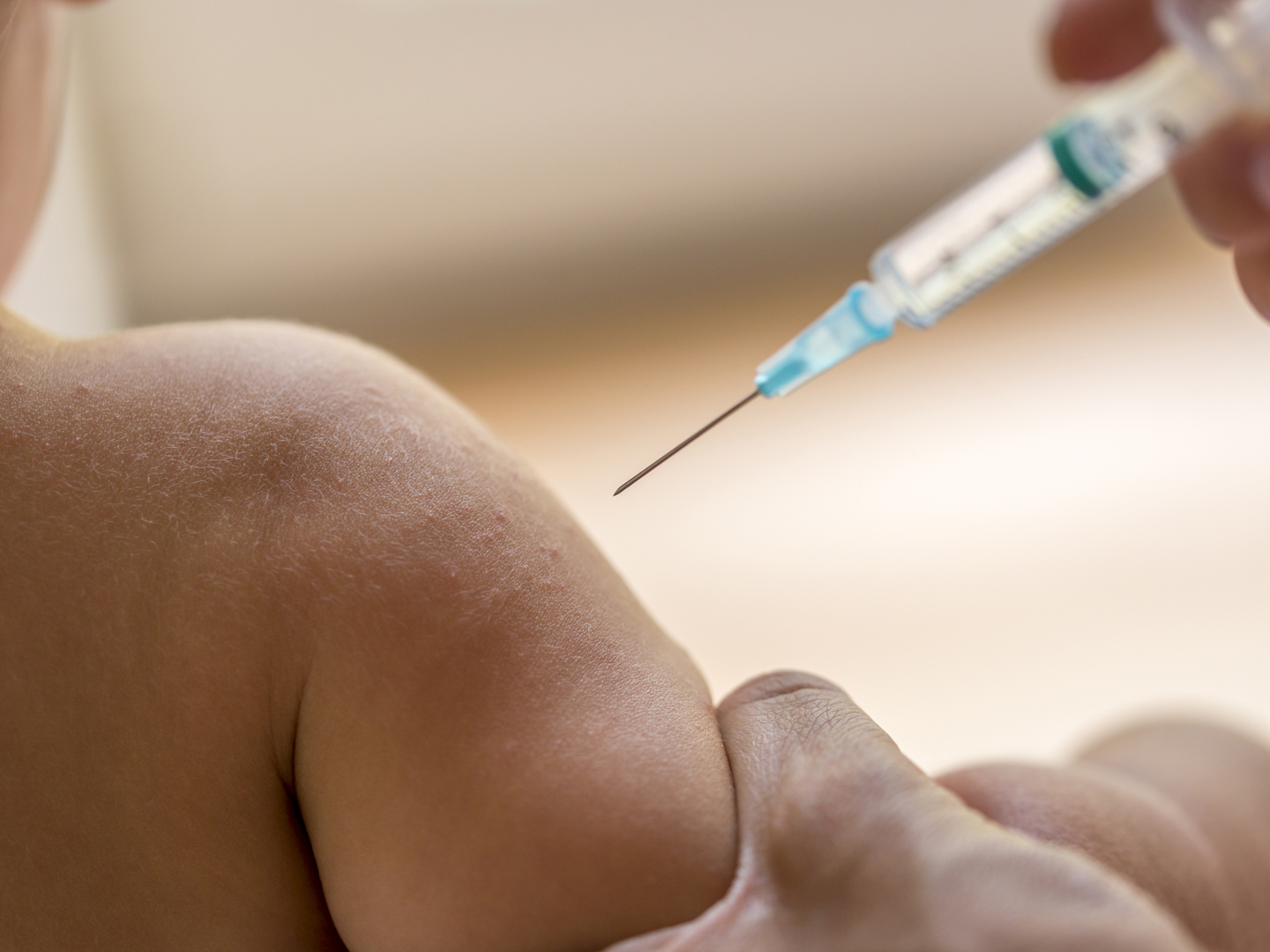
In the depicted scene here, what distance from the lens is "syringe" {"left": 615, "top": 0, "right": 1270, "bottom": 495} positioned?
69 cm

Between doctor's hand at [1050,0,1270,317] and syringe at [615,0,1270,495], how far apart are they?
0.01m

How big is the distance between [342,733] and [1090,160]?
594mm

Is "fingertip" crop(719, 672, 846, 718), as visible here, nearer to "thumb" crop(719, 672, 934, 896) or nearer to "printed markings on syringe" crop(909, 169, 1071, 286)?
"thumb" crop(719, 672, 934, 896)

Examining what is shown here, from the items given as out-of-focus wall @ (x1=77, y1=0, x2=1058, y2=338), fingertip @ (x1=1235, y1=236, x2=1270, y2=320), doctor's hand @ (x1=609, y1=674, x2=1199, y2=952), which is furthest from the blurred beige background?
doctor's hand @ (x1=609, y1=674, x2=1199, y2=952)

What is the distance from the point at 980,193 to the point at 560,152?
202 centimetres

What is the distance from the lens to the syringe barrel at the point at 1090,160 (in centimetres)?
69

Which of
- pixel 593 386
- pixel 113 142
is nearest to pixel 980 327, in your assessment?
pixel 593 386

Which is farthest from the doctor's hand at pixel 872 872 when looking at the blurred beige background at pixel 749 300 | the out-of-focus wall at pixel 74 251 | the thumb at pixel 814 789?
the out-of-focus wall at pixel 74 251

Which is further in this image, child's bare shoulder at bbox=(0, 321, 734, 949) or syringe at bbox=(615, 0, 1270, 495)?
syringe at bbox=(615, 0, 1270, 495)

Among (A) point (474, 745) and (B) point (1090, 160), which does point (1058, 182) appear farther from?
(A) point (474, 745)

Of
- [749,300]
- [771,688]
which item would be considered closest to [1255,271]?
[771,688]

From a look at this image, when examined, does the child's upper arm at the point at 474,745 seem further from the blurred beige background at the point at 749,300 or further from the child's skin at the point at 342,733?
the blurred beige background at the point at 749,300

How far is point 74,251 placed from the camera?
213cm

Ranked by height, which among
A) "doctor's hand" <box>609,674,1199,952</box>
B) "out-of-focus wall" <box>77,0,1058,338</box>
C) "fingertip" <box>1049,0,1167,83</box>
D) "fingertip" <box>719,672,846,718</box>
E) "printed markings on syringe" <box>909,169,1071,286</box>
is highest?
"out-of-focus wall" <box>77,0,1058,338</box>
